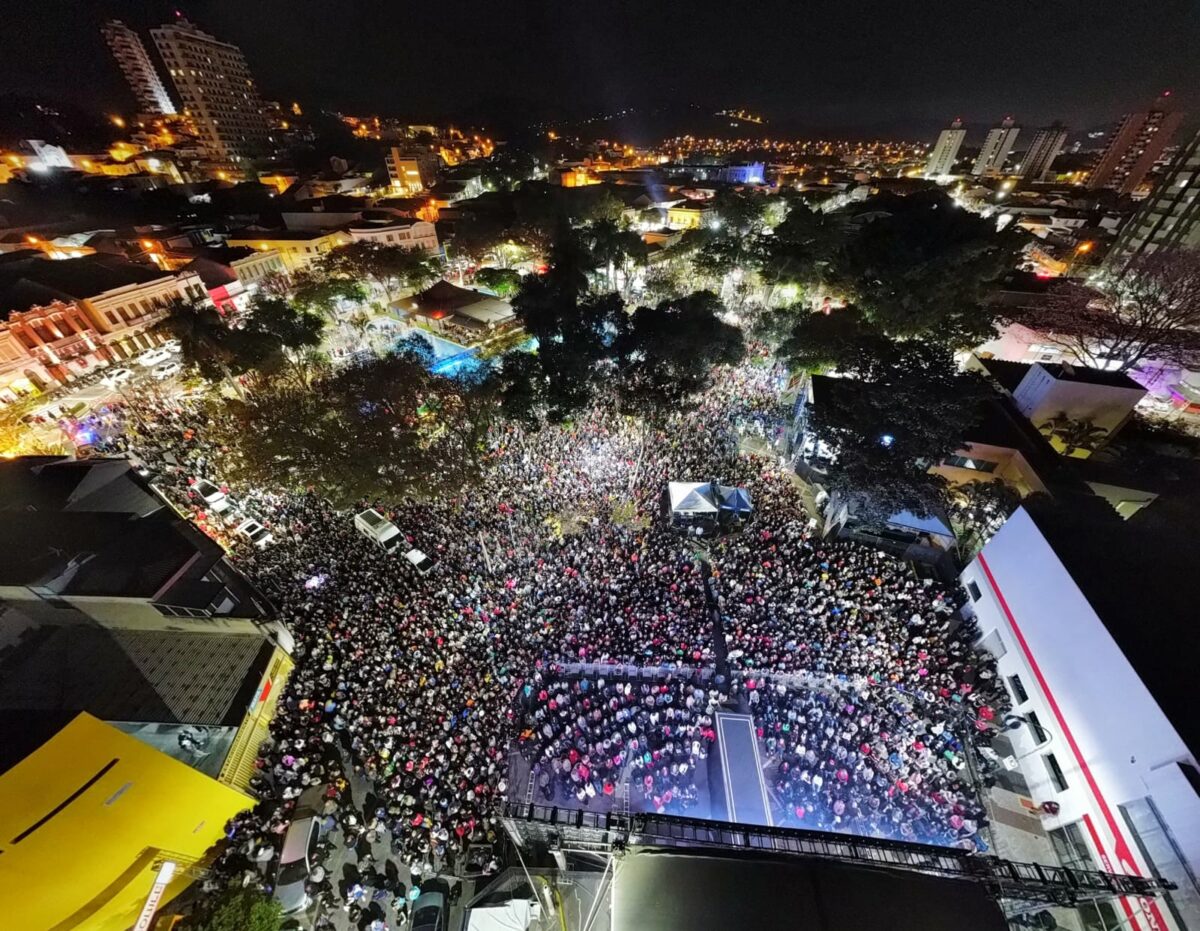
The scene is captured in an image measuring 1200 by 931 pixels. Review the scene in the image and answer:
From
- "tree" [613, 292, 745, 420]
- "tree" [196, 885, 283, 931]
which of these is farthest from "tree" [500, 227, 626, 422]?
"tree" [196, 885, 283, 931]

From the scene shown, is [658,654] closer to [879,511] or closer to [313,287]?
[879,511]

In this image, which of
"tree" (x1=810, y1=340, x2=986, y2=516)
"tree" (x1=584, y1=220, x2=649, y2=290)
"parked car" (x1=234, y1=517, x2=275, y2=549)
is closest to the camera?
"tree" (x1=810, y1=340, x2=986, y2=516)

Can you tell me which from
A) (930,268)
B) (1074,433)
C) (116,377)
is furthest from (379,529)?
(1074,433)

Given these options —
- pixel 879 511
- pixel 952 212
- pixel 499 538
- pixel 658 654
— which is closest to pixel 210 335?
pixel 499 538

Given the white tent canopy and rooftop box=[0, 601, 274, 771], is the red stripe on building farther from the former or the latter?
rooftop box=[0, 601, 274, 771]

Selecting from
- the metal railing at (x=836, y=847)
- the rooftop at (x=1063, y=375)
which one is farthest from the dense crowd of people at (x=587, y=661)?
the rooftop at (x=1063, y=375)
